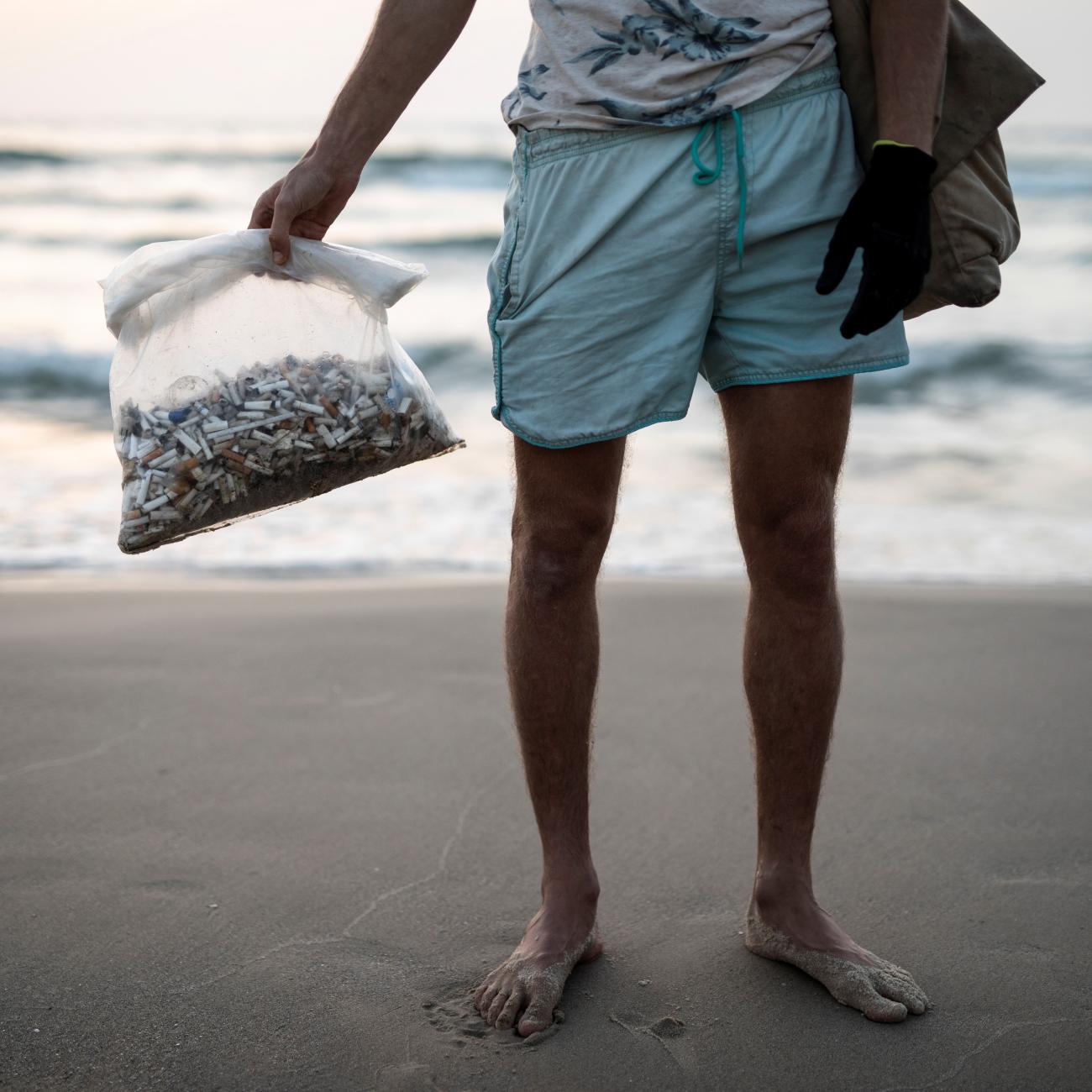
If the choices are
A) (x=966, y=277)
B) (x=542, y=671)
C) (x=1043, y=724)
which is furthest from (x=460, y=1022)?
(x=1043, y=724)

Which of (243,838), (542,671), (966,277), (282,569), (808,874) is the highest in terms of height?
(966,277)

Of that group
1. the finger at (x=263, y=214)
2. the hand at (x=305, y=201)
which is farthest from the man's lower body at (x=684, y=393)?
the finger at (x=263, y=214)

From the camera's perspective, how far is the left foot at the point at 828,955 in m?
1.64

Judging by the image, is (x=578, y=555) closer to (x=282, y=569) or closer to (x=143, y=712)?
(x=143, y=712)

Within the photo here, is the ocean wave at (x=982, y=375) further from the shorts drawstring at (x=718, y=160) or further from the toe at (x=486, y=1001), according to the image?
the toe at (x=486, y=1001)

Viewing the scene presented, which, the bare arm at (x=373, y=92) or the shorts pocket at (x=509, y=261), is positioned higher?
the bare arm at (x=373, y=92)

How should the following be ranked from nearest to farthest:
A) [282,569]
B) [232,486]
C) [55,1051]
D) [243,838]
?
[55,1051] → [232,486] → [243,838] → [282,569]

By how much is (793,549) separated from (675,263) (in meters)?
0.41

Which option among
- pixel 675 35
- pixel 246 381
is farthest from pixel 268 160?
pixel 675 35

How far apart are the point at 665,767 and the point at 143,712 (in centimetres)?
112

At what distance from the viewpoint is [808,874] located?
1.78 m

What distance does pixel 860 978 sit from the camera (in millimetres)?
1662

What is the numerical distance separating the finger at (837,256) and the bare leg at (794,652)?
0.14m

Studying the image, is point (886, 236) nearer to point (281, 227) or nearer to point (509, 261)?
point (509, 261)
